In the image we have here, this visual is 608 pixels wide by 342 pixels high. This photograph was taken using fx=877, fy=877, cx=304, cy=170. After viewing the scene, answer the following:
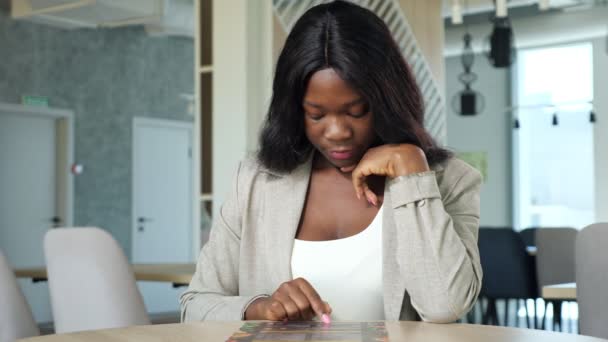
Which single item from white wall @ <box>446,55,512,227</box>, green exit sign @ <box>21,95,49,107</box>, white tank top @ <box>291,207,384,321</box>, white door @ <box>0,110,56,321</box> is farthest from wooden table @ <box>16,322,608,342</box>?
white wall @ <box>446,55,512,227</box>

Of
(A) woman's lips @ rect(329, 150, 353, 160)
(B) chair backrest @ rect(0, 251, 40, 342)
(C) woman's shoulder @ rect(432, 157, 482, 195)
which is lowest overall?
(B) chair backrest @ rect(0, 251, 40, 342)

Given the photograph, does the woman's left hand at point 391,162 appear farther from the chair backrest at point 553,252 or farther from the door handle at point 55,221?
the door handle at point 55,221

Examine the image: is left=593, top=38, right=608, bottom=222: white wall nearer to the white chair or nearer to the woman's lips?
the white chair

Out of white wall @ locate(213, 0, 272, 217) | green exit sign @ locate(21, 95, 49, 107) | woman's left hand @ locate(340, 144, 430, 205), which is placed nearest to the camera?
woman's left hand @ locate(340, 144, 430, 205)

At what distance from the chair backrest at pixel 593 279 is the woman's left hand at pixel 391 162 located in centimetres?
73

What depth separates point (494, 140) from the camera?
1027 cm

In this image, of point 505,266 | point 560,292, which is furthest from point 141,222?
point 560,292

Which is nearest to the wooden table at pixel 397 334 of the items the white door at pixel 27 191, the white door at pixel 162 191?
the white door at pixel 27 191

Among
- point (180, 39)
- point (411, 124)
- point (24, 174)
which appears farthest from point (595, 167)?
point (411, 124)

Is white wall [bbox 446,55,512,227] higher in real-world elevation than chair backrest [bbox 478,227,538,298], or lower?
higher

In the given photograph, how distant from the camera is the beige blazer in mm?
1396

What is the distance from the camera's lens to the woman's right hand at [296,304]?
4.35 ft

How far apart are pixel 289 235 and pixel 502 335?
457mm

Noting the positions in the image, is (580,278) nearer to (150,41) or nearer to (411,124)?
(411,124)
